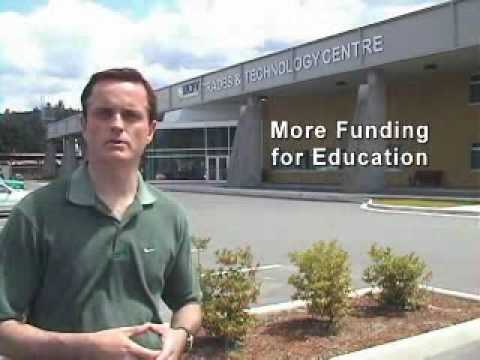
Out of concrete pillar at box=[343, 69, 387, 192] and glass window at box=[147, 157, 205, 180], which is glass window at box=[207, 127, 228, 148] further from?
concrete pillar at box=[343, 69, 387, 192]

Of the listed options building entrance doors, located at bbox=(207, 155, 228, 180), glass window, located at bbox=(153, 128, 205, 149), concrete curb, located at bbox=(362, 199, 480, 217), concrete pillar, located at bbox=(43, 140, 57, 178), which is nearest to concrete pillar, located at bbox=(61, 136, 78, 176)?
concrete pillar, located at bbox=(43, 140, 57, 178)

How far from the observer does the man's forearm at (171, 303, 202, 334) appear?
212cm

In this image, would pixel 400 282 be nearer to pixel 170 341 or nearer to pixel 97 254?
pixel 170 341

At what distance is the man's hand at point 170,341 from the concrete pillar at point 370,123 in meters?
28.6

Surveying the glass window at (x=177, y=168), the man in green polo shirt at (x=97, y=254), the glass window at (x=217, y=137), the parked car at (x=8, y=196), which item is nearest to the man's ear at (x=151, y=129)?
the man in green polo shirt at (x=97, y=254)

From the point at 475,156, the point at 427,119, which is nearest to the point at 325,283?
the point at 475,156

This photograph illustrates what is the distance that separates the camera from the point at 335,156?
41.5 m

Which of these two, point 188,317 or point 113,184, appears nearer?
point 113,184

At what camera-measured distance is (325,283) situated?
573 centimetres

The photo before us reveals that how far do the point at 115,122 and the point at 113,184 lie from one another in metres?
0.21

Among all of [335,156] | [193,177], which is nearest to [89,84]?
[335,156]

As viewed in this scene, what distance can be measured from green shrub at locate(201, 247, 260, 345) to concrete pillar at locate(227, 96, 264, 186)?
34.5 metres

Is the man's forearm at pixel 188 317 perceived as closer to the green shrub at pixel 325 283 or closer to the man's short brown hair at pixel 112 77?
the man's short brown hair at pixel 112 77

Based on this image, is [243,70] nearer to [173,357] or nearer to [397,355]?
[397,355]
